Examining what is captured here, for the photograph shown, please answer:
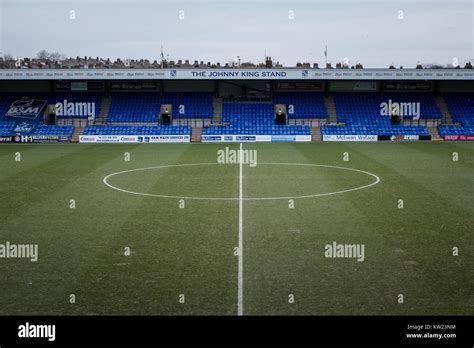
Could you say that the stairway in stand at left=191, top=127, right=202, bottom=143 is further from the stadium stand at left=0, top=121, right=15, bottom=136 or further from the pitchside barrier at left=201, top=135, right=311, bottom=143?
the stadium stand at left=0, top=121, right=15, bottom=136

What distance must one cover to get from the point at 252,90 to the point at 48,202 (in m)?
45.1

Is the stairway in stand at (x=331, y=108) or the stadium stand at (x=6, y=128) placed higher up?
the stairway in stand at (x=331, y=108)

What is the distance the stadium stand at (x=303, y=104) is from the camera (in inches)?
2377

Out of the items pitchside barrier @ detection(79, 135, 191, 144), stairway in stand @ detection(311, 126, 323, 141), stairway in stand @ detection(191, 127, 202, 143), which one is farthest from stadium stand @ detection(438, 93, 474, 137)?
pitchside barrier @ detection(79, 135, 191, 144)

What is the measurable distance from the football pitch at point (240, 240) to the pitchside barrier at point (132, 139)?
22493mm

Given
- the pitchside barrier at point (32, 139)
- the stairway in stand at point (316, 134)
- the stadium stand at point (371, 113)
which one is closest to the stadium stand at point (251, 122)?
the stairway in stand at point (316, 134)

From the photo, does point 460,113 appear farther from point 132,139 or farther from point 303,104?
point 132,139

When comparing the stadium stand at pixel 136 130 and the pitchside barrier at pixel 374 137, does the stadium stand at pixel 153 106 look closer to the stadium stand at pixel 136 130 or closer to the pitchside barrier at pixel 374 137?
the stadium stand at pixel 136 130

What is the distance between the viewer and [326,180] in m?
27.9

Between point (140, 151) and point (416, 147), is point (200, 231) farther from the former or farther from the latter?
point (416, 147)

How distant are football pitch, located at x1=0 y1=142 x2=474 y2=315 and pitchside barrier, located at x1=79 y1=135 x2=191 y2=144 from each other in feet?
73.8

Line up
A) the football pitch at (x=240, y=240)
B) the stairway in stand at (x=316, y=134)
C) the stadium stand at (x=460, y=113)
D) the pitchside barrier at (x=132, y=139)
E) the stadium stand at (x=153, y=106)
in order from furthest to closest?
1. the stadium stand at (x=153, y=106)
2. the stadium stand at (x=460, y=113)
3. the stairway in stand at (x=316, y=134)
4. the pitchside barrier at (x=132, y=139)
5. the football pitch at (x=240, y=240)

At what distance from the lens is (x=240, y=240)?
651 inches

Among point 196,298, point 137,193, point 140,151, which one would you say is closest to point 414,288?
point 196,298
